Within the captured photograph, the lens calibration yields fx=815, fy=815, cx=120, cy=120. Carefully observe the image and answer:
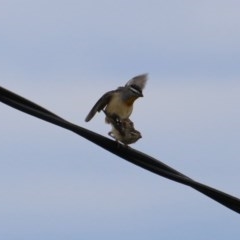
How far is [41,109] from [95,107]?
170 inches

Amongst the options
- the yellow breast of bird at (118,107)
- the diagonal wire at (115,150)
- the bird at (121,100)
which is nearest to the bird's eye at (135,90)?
the bird at (121,100)

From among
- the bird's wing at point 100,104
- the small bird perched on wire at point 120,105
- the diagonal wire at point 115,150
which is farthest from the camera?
the bird's wing at point 100,104

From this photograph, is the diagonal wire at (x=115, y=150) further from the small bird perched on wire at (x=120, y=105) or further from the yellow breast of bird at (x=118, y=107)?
the yellow breast of bird at (x=118, y=107)

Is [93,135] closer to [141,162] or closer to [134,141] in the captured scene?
[141,162]

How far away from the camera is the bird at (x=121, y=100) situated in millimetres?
10086

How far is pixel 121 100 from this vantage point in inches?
405

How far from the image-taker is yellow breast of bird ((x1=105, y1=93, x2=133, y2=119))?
10148 millimetres

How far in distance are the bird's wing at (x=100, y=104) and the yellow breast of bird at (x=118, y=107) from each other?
8 centimetres

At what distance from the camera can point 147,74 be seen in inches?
413

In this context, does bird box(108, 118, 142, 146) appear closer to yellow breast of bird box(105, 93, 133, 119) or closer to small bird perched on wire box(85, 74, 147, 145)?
small bird perched on wire box(85, 74, 147, 145)

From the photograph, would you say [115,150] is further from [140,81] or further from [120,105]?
[140,81]

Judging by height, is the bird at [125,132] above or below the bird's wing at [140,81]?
below

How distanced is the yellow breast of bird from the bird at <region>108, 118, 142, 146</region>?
45 centimetres

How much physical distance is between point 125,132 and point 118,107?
121cm
